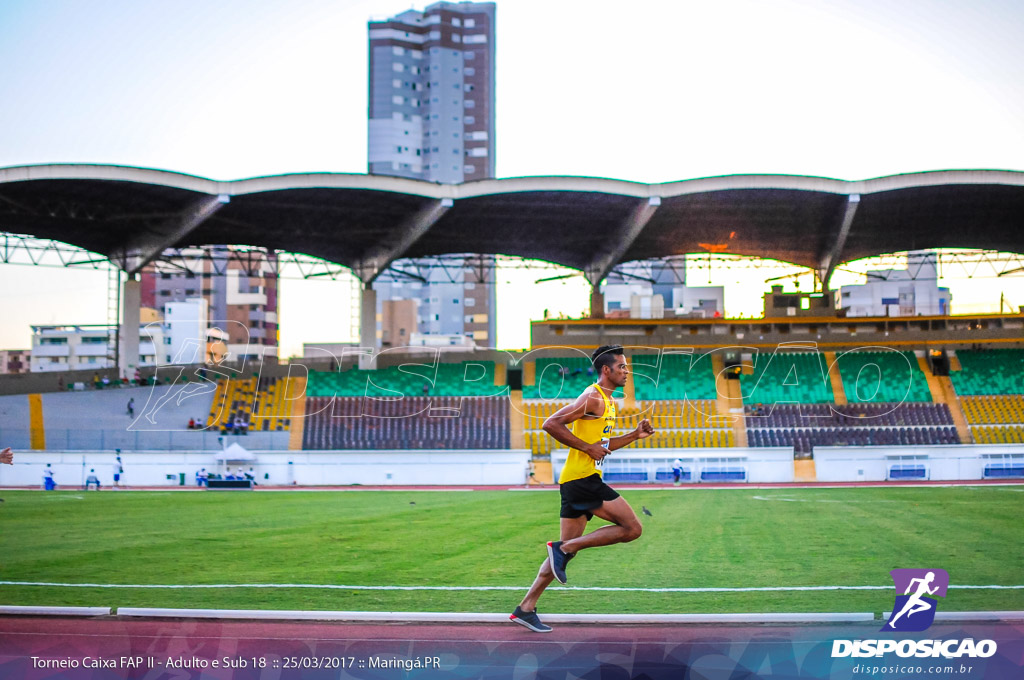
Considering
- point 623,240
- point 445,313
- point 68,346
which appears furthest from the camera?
point 445,313

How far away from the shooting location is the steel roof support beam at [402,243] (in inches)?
1843

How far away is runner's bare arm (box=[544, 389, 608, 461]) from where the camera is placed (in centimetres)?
769

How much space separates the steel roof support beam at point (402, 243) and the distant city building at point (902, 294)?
28601 millimetres

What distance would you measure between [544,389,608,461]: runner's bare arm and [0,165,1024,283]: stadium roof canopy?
3738 cm

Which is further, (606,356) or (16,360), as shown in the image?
(16,360)

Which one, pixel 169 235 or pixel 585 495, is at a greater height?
pixel 169 235

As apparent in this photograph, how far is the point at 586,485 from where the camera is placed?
26.1 ft

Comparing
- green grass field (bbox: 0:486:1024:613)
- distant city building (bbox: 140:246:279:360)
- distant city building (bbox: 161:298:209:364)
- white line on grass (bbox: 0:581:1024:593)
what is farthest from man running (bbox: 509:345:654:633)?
distant city building (bbox: 140:246:279:360)

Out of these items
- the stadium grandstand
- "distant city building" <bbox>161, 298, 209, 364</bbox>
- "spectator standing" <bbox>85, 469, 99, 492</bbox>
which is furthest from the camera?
"distant city building" <bbox>161, 298, 209, 364</bbox>

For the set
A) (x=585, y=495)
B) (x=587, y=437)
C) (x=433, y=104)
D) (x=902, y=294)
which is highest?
(x=433, y=104)

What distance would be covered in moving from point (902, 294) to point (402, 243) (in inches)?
1782

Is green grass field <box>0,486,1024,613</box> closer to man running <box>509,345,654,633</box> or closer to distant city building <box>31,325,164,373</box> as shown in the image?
man running <box>509,345,654,633</box>

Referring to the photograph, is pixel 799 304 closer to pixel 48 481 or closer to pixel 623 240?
pixel 623 240

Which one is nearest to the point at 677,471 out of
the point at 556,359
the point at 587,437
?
the point at 556,359
